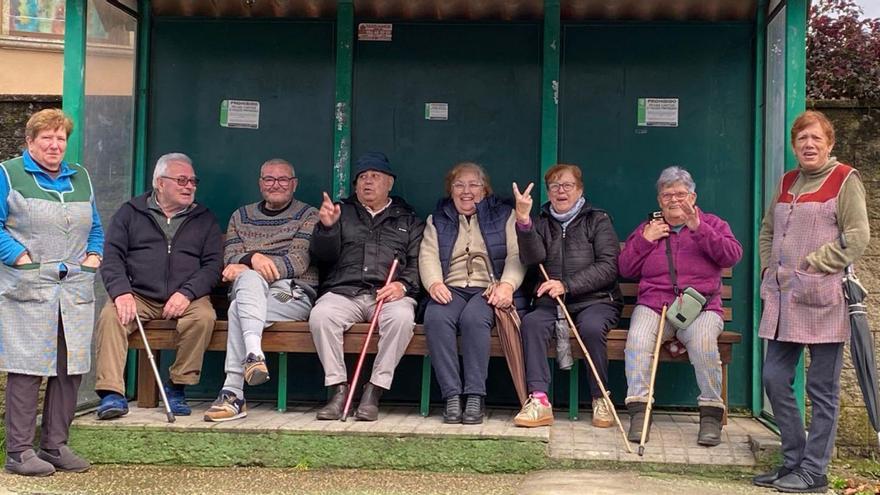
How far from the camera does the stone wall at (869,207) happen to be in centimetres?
521

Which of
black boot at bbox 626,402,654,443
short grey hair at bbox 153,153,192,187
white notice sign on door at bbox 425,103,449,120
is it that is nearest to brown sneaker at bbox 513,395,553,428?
black boot at bbox 626,402,654,443

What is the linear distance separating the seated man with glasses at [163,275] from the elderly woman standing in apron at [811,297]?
294 centimetres

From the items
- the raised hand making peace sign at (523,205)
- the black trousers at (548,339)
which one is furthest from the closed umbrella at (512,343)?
the raised hand making peace sign at (523,205)

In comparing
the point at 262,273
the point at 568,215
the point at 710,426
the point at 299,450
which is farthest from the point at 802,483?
the point at 262,273

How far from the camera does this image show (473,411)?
15.5ft

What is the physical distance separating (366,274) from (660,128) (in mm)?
2055

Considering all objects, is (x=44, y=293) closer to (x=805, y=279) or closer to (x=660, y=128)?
(x=805, y=279)

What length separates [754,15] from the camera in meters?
5.53

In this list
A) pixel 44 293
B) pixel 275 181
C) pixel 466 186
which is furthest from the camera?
pixel 275 181

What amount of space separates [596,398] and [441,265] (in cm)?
113

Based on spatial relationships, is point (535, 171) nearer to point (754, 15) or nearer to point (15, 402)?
point (754, 15)

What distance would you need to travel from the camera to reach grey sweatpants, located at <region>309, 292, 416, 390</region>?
4828 mm

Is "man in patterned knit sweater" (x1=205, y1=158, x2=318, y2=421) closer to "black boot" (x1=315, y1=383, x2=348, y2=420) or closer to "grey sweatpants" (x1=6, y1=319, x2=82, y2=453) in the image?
"black boot" (x1=315, y1=383, x2=348, y2=420)

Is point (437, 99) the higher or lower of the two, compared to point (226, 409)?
higher
